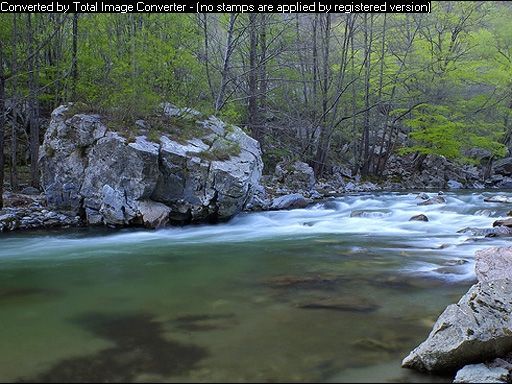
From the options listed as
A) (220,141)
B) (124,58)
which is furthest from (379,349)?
(124,58)

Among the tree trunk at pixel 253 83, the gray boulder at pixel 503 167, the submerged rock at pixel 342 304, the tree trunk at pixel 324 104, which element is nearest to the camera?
the submerged rock at pixel 342 304

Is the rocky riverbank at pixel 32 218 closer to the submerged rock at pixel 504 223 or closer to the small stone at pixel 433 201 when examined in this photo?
the submerged rock at pixel 504 223

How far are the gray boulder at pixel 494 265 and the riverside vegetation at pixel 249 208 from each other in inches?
1.2

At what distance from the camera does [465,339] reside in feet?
10.2

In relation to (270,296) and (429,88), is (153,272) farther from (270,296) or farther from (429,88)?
(429,88)

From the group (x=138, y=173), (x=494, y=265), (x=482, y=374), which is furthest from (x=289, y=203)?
(x=482, y=374)

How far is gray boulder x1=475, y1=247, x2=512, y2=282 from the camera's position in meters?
4.82

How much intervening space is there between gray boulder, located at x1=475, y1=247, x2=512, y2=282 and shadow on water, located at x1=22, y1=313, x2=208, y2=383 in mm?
3119

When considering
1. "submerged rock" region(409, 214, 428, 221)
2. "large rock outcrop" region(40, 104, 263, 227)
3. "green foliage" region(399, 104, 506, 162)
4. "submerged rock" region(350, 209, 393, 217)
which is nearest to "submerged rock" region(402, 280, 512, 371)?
"large rock outcrop" region(40, 104, 263, 227)

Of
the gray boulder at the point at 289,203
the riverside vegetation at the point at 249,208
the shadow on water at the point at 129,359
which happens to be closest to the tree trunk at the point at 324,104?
the riverside vegetation at the point at 249,208

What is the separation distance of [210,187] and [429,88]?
1441 centimetres

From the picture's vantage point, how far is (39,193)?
12.8 meters

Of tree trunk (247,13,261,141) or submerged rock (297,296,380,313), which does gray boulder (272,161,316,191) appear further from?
submerged rock (297,296,380,313)

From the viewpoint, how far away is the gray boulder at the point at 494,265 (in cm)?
482
